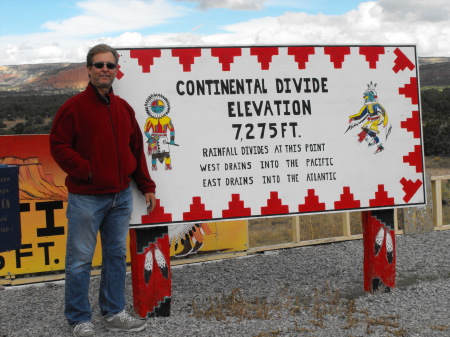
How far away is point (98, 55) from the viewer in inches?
185

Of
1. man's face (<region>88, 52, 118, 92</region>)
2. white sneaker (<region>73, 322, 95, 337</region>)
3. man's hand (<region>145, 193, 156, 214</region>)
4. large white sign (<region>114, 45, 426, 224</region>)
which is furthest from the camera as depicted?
large white sign (<region>114, 45, 426, 224</region>)

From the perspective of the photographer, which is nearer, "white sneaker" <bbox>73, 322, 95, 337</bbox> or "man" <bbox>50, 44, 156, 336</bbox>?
"man" <bbox>50, 44, 156, 336</bbox>

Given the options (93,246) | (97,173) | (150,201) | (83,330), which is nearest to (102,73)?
(97,173)

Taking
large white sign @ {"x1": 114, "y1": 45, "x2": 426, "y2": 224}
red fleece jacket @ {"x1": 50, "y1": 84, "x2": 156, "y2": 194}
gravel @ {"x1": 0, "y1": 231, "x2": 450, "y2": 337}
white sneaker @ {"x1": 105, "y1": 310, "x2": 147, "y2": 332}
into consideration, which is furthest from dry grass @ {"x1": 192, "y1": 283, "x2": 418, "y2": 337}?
red fleece jacket @ {"x1": 50, "y1": 84, "x2": 156, "y2": 194}

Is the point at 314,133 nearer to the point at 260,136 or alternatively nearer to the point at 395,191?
the point at 260,136

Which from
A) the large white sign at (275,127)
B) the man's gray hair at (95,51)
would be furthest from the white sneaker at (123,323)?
the man's gray hair at (95,51)

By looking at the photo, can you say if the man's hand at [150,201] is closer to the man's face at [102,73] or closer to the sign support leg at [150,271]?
the sign support leg at [150,271]

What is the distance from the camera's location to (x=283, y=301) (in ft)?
19.9

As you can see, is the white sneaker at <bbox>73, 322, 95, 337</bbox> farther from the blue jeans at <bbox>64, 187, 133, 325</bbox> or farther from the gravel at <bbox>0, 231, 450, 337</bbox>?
the gravel at <bbox>0, 231, 450, 337</bbox>

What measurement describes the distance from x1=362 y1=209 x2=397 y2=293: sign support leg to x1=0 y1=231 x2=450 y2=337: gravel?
16 cm

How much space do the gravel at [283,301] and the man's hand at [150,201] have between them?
1.06m

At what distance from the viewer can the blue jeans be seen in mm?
4738

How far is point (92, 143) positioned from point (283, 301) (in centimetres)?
272

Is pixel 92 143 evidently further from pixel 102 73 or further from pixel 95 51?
pixel 95 51
